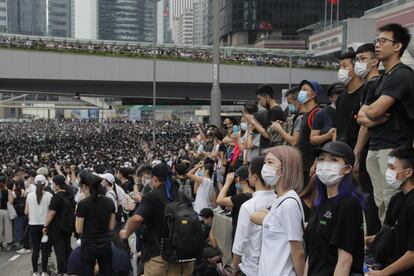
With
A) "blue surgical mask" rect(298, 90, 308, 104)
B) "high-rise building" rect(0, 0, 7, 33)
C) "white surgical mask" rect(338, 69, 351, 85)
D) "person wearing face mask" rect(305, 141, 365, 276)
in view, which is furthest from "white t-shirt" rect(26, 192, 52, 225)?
"high-rise building" rect(0, 0, 7, 33)

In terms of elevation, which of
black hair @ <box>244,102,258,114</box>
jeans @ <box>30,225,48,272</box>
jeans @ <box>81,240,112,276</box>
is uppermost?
black hair @ <box>244,102,258,114</box>

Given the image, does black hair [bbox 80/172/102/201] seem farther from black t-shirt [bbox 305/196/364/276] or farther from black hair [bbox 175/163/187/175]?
black t-shirt [bbox 305/196/364/276]

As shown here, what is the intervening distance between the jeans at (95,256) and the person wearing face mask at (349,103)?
9.88 feet

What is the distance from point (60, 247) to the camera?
818 centimetres

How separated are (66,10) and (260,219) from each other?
598 ft

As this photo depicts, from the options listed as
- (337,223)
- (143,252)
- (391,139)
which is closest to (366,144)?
(391,139)

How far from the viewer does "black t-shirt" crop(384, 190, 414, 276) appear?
3.34 m

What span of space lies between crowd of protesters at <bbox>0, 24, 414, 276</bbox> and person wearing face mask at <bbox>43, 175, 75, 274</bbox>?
0.02m

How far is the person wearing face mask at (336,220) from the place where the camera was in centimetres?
313

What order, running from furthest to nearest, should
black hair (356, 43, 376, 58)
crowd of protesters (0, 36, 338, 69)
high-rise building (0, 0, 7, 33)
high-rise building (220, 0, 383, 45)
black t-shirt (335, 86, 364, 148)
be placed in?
high-rise building (0, 0, 7, 33), high-rise building (220, 0, 383, 45), crowd of protesters (0, 36, 338, 69), black t-shirt (335, 86, 364, 148), black hair (356, 43, 376, 58)

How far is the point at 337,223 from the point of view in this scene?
3.15 meters

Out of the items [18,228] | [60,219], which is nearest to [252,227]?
[60,219]

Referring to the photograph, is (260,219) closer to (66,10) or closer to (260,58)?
(260,58)

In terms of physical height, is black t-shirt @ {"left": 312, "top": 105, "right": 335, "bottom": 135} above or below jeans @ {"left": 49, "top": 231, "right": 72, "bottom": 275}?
above
